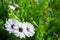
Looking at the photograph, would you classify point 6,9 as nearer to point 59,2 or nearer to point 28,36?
point 28,36

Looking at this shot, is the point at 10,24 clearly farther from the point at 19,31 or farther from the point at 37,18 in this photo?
the point at 37,18

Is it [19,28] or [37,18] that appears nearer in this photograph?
[19,28]

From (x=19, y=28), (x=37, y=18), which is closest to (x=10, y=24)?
(x=19, y=28)

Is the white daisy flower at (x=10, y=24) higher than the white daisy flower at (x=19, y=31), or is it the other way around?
the white daisy flower at (x=10, y=24)

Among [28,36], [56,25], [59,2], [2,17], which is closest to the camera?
[28,36]

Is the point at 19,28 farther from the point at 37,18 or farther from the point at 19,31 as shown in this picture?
the point at 37,18

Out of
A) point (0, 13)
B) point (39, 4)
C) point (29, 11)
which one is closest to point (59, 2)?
point (39, 4)
